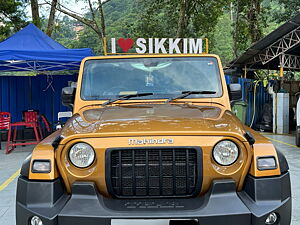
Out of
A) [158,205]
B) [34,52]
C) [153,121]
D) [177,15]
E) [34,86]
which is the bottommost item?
[158,205]

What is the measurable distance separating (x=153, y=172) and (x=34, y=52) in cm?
670

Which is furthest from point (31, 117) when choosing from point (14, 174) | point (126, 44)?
point (126, 44)

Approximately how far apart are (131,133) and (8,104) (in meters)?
9.79

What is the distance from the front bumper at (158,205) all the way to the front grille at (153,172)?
2.8 inches

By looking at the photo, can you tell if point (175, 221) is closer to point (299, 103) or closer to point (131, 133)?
point (131, 133)

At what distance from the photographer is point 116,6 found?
40500 millimetres

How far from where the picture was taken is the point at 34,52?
333 inches

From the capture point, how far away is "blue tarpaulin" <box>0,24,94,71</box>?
8281mm

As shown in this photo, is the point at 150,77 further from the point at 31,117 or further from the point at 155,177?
the point at 31,117

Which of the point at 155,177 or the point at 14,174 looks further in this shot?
the point at 14,174

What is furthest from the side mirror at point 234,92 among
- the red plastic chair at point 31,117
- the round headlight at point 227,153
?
the red plastic chair at point 31,117

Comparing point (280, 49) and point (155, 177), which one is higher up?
point (280, 49)

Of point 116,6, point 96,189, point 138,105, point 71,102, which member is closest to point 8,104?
point 71,102

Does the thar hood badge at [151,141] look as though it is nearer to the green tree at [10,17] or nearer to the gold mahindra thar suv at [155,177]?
the gold mahindra thar suv at [155,177]
